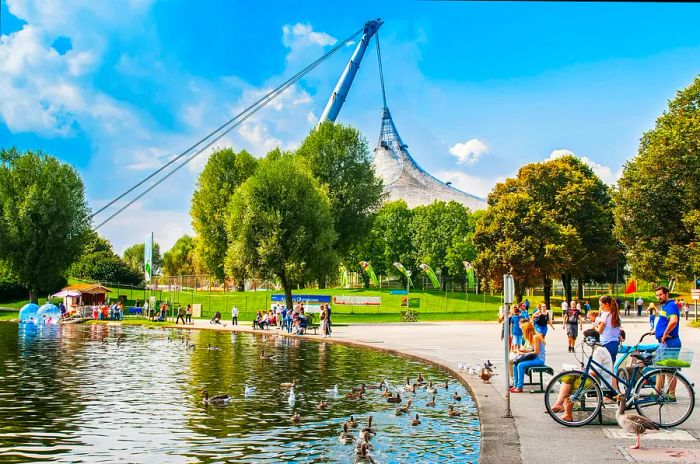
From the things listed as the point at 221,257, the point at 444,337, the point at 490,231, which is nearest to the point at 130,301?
the point at 221,257

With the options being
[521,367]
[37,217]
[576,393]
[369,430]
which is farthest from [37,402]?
[37,217]

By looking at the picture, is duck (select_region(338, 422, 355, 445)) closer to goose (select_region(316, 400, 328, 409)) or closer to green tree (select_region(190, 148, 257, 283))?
goose (select_region(316, 400, 328, 409))

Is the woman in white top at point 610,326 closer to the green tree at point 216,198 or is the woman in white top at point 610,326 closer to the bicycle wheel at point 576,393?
the bicycle wheel at point 576,393

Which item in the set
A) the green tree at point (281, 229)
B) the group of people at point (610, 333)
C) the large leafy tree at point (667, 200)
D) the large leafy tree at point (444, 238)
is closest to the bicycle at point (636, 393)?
the group of people at point (610, 333)

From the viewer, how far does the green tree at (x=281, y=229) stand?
5366cm

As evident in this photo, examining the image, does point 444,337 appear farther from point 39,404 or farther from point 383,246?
point 383,246

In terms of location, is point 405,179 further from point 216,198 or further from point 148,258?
point 148,258

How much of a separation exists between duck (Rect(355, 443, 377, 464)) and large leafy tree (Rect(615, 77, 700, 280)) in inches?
1634

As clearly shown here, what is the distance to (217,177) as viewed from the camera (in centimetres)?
7644

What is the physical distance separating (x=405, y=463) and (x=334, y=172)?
6050 centimetres

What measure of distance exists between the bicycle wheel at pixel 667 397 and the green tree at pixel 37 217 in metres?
62.5

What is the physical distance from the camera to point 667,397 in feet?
37.6

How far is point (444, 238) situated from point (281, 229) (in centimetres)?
5405

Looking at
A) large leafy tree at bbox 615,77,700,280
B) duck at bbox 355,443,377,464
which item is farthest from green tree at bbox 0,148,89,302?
duck at bbox 355,443,377,464
